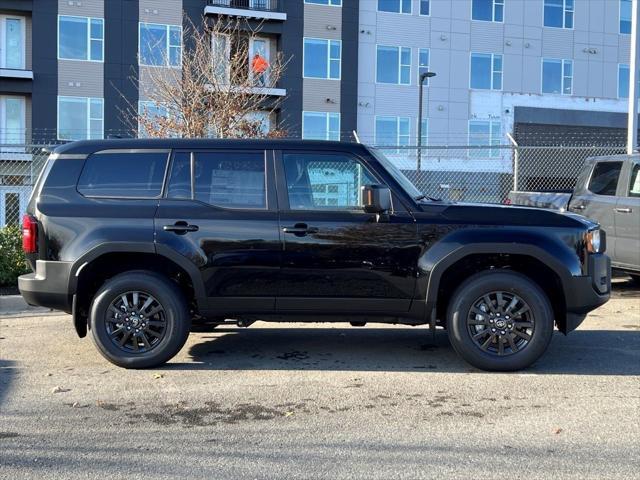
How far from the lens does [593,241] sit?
577 cm

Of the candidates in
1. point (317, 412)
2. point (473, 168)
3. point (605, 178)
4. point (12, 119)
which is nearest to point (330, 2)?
point (473, 168)

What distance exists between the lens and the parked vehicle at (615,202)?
9.31 meters

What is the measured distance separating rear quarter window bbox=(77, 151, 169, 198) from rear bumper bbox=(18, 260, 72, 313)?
69cm

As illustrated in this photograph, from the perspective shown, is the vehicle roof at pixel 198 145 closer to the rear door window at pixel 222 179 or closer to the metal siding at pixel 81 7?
the rear door window at pixel 222 179

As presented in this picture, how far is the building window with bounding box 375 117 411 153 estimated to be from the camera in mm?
30672

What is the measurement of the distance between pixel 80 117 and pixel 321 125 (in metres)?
10.2

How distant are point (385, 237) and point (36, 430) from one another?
3.01 meters

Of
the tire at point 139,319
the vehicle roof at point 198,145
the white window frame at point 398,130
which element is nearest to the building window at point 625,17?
the white window frame at point 398,130

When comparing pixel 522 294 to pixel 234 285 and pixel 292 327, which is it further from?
pixel 292 327

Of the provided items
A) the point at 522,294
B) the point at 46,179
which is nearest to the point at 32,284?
the point at 46,179

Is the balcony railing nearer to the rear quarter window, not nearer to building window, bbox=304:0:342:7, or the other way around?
building window, bbox=304:0:342:7

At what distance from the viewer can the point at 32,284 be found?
5797 millimetres

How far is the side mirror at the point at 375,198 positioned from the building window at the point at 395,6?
27563mm

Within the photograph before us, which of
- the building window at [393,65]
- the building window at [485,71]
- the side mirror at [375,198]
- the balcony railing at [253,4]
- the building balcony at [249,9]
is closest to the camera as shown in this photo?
the side mirror at [375,198]
